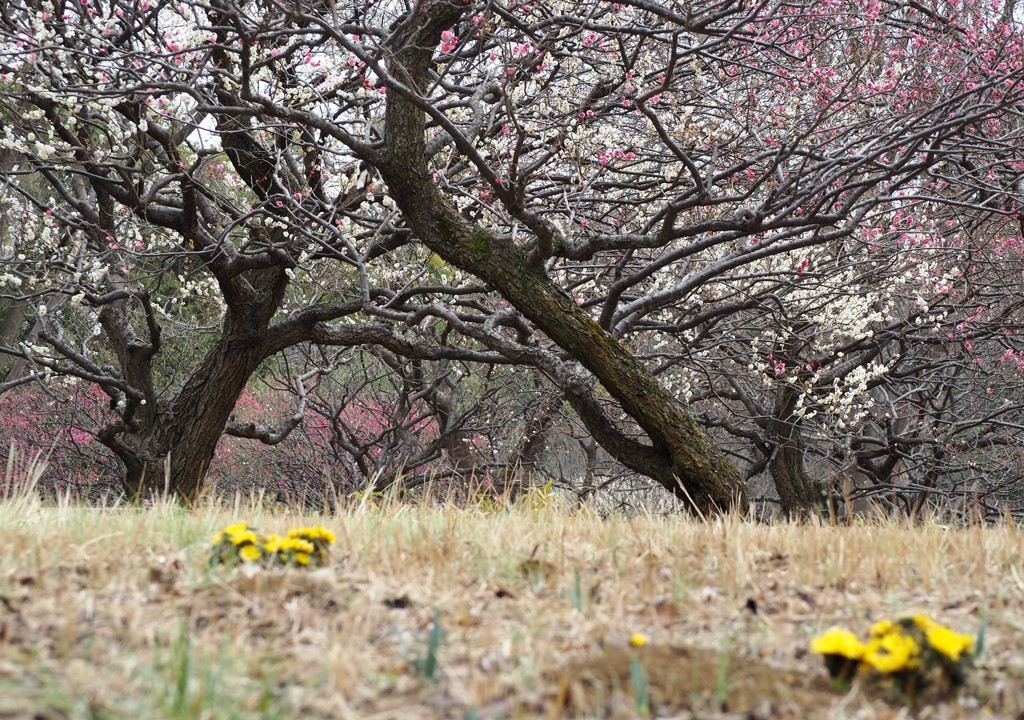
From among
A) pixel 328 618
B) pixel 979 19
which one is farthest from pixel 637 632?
pixel 979 19

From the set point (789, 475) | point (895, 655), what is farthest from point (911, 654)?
point (789, 475)

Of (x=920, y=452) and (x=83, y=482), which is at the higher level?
(x=920, y=452)

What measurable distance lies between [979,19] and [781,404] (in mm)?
3850

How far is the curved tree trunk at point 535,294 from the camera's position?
212 inches

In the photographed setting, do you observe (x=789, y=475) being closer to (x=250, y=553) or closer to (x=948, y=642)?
(x=250, y=553)

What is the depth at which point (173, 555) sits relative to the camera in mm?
2773

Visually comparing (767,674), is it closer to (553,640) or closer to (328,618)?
(553,640)

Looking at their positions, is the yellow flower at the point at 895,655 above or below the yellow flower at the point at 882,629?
below

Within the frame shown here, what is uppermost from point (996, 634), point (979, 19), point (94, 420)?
point (979, 19)

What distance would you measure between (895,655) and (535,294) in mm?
3767

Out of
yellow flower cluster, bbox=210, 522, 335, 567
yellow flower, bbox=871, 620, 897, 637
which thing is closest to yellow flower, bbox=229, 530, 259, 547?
yellow flower cluster, bbox=210, 522, 335, 567

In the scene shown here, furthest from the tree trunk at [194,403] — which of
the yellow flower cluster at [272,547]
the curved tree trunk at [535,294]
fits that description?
the yellow flower cluster at [272,547]

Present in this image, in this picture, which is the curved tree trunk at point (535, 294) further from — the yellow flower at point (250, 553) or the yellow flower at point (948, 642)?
the yellow flower at point (948, 642)

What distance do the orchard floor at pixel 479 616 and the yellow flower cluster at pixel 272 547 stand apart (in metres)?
0.06
